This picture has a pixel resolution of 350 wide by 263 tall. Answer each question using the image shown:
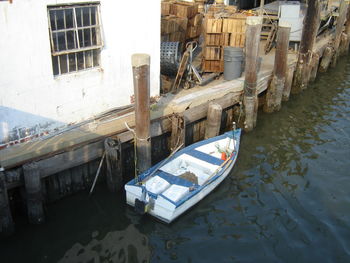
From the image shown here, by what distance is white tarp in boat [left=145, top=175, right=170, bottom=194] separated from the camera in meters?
9.31

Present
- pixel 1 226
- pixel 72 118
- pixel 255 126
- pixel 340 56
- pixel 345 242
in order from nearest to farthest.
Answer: pixel 1 226
pixel 345 242
pixel 72 118
pixel 255 126
pixel 340 56

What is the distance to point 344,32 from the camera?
23906mm

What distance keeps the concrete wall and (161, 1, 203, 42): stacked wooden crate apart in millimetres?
4635

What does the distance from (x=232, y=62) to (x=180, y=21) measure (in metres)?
3.91

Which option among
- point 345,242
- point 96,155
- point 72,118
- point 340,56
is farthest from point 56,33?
point 340,56

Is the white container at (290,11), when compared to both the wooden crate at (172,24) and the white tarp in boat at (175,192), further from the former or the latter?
the white tarp in boat at (175,192)

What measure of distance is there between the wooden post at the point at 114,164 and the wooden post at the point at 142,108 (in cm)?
54

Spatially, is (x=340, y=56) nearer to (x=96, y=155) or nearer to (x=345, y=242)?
(x=345, y=242)

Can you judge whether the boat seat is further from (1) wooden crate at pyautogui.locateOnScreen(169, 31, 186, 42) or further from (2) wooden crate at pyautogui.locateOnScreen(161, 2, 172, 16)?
(2) wooden crate at pyautogui.locateOnScreen(161, 2, 172, 16)

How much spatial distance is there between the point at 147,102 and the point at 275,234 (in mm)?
4337

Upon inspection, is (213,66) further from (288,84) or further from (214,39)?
(288,84)

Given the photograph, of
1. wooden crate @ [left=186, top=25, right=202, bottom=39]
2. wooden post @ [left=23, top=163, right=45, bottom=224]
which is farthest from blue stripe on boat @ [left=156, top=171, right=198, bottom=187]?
wooden crate @ [left=186, top=25, right=202, bottom=39]

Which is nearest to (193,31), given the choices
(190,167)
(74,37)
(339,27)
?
(339,27)

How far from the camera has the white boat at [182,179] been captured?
8.95 m
